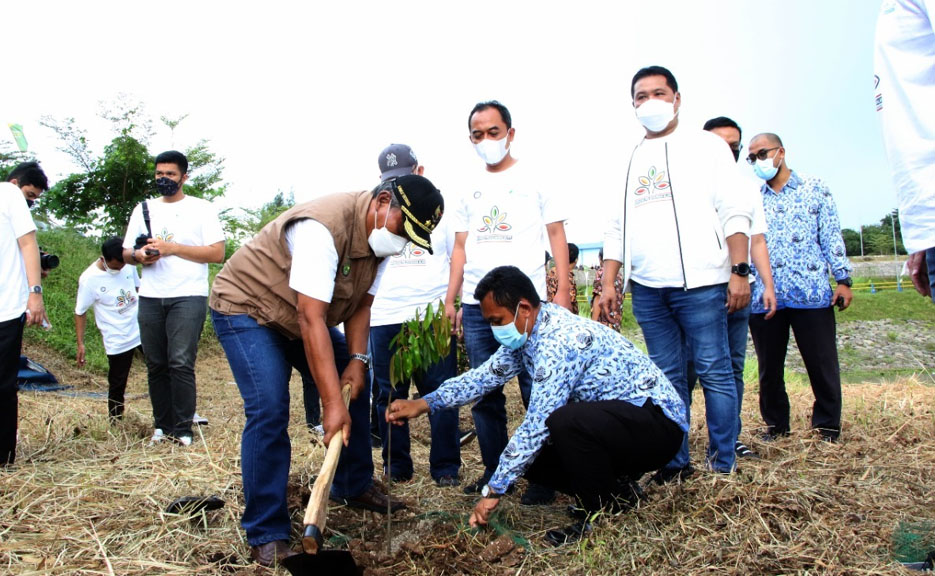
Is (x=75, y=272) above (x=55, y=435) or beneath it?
above

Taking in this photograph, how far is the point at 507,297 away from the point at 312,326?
81 cm

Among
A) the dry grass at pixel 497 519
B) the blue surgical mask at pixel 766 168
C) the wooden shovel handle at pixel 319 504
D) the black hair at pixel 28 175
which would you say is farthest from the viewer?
the blue surgical mask at pixel 766 168

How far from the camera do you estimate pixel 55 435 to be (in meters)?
4.58

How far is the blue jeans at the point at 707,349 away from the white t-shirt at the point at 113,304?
4.15 m

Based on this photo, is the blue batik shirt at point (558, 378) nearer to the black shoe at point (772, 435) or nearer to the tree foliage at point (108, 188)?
the black shoe at point (772, 435)

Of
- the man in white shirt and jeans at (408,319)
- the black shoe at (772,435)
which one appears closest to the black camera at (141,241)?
the man in white shirt and jeans at (408,319)

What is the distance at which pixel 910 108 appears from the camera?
7.10 feet

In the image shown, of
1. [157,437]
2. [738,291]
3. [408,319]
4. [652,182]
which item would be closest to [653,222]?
[652,182]

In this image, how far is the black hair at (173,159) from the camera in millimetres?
4910

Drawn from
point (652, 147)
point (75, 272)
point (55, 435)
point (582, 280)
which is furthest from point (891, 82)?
point (582, 280)

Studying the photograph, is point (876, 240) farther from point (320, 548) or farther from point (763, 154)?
point (320, 548)

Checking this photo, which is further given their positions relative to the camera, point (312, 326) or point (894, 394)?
point (894, 394)

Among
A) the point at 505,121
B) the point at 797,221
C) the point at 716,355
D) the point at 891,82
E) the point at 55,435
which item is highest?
the point at 505,121

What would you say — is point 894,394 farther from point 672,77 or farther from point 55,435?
point 55,435
